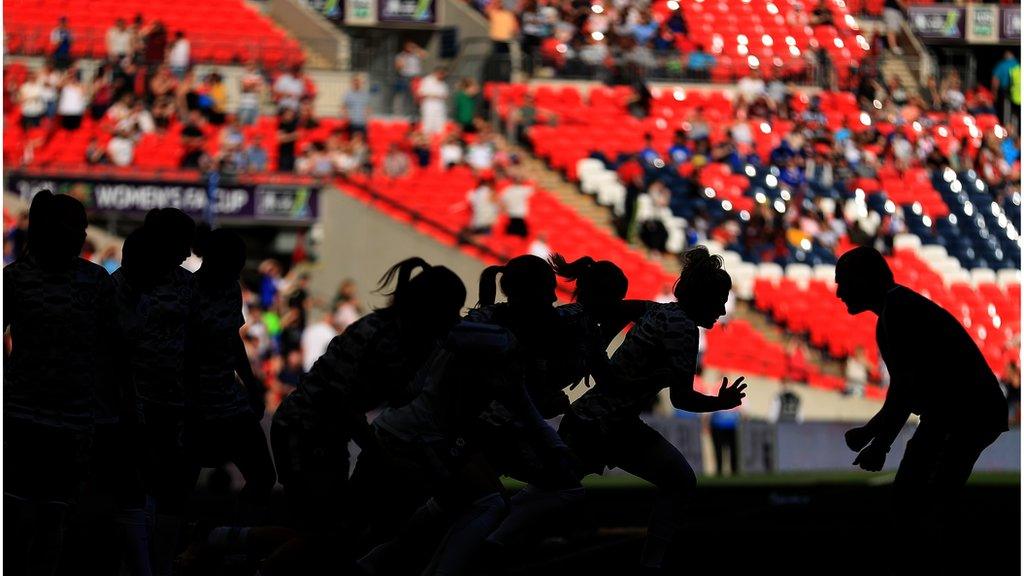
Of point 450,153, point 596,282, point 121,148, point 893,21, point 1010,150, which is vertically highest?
point 596,282

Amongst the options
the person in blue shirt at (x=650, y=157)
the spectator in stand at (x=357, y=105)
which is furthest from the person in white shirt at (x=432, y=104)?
the person in blue shirt at (x=650, y=157)

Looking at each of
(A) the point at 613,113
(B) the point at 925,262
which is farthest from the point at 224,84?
(B) the point at 925,262

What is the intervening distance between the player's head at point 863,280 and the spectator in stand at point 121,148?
16836 millimetres

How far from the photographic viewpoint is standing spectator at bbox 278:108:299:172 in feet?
82.1

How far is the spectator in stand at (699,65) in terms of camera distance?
101 feet

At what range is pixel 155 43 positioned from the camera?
87.9ft

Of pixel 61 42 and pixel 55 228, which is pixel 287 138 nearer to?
pixel 61 42

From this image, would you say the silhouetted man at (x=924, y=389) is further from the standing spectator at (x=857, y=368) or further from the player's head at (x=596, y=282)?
the standing spectator at (x=857, y=368)

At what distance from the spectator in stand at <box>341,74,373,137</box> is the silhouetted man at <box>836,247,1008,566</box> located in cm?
1803

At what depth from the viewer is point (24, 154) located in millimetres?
23875

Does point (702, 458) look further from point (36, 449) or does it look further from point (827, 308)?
point (36, 449)

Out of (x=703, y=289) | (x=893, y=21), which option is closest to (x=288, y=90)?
(x=893, y=21)

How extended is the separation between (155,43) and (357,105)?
9.45ft

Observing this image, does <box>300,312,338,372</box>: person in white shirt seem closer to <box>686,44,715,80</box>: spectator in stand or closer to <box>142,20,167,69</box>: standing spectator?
<box>142,20,167,69</box>: standing spectator
